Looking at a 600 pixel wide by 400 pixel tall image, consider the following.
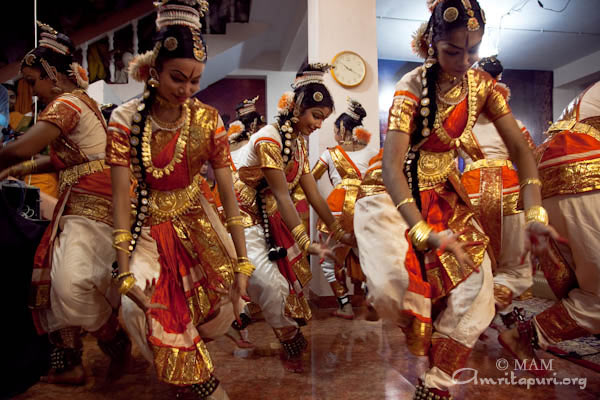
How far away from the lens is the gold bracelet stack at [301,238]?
238 centimetres

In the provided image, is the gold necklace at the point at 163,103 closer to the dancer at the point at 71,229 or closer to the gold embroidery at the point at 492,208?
the dancer at the point at 71,229

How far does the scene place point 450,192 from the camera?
2.00 meters

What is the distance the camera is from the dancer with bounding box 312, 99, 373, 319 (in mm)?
4129

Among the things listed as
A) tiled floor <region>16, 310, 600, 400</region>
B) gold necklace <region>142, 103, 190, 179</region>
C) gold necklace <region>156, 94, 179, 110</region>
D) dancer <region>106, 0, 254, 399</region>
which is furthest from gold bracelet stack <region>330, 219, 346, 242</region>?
gold necklace <region>156, 94, 179, 110</region>

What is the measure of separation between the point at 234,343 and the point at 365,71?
300cm

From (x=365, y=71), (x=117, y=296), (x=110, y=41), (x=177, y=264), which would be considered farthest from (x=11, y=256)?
(x=110, y=41)

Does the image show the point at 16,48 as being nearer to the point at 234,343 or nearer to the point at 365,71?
the point at 365,71

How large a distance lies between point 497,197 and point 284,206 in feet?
4.81

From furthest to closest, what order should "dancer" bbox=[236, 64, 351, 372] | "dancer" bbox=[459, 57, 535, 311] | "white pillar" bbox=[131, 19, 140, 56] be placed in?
"white pillar" bbox=[131, 19, 140, 56] → "dancer" bbox=[459, 57, 535, 311] → "dancer" bbox=[236, 64, 351, 372]

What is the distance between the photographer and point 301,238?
7.97 feet

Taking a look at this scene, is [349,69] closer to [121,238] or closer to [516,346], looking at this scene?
[516,346]

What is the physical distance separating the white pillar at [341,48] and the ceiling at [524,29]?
1.99 m

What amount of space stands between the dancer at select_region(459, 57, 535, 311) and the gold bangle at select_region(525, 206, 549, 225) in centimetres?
109

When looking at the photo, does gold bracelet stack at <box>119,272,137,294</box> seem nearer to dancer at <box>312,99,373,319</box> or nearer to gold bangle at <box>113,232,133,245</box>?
gold bangle at <box>113,232,133,245</box>
